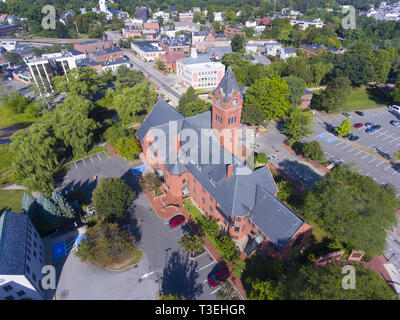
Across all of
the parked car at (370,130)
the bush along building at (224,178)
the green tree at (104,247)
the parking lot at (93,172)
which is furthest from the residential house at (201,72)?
the green tree at (104,247)

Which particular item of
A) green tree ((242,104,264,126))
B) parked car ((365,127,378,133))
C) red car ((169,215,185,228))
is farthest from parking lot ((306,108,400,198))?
red car ((169,215,185,228))

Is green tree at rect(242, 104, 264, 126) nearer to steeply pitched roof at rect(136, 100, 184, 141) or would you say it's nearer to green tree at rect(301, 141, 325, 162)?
green tree at rect(301, 141, 325, 162)

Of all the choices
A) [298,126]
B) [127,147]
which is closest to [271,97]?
[298,126]

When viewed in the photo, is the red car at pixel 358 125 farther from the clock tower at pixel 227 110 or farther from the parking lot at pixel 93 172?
the parking lot at pixel 93 172

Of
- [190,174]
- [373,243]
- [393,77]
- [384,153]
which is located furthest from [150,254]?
[393,77]

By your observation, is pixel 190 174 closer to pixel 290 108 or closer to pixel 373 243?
pixel 373 243
